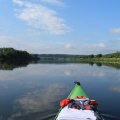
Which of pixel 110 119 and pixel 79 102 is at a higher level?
pixel 79 102

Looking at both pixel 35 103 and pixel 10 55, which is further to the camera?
pixel 10 55

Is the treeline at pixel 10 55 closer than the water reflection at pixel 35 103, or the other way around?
the water reflection at pixel 35 103

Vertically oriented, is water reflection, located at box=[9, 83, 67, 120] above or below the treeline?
below

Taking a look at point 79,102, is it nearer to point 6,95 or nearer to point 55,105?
point 55,105

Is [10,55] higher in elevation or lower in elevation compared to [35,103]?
higher

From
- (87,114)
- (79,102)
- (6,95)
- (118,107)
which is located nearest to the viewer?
(87,114)

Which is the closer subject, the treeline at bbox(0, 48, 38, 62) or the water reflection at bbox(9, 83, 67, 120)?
the water reflection at bbox(9, 83, 67, 120)

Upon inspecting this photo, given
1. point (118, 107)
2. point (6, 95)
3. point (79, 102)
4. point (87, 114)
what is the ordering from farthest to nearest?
point (6, 95), point (118, 107), point (79, 102), point (87, 114)

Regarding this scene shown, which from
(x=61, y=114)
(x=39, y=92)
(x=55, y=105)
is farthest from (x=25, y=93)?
(x=61, y=114)

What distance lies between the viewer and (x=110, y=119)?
1728cm

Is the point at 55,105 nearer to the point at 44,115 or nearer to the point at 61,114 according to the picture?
the point at 44,115

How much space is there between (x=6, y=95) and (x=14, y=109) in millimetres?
6126

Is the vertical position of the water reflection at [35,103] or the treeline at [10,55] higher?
the treeline at [10,55]

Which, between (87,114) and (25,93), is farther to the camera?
(25,93)
